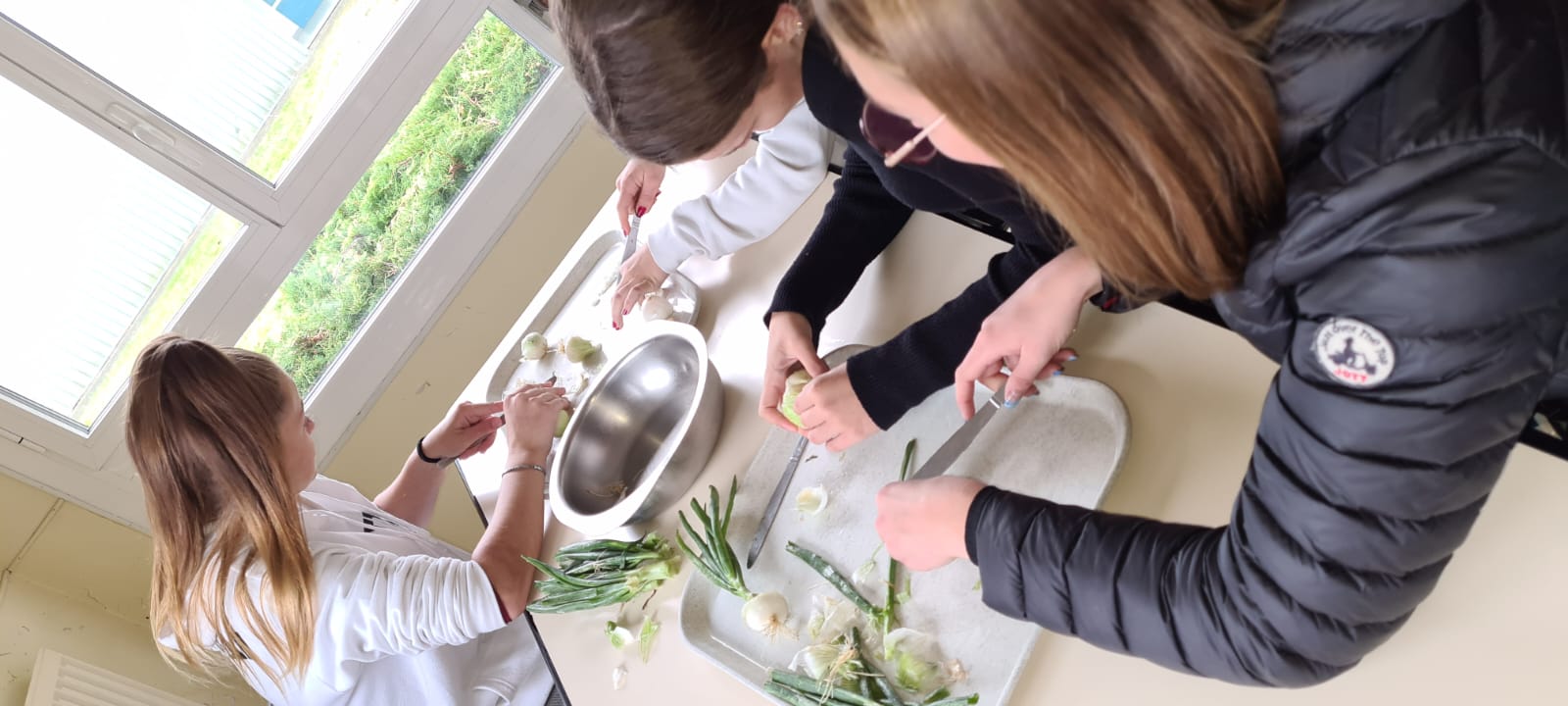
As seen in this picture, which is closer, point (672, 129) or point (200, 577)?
point (672, 129)

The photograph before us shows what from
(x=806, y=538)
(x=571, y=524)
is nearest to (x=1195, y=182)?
(x=806, y=538)

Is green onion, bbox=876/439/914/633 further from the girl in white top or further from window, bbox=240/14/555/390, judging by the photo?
window, bbox=240/14/555/390

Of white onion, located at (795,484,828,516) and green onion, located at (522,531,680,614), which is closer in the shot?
white onion, located at (795,484,828,516)

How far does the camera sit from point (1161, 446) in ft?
3.46

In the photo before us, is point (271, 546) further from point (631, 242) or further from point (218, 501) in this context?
point (631, 242)

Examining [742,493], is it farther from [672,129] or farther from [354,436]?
[354,436]

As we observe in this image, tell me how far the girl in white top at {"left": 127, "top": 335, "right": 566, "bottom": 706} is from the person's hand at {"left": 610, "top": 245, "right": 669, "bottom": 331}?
0.21 meters

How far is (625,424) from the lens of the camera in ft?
5.49

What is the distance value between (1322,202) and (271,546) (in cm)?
160

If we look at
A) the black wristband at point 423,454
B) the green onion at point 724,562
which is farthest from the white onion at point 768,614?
the black wristband at point 423,454

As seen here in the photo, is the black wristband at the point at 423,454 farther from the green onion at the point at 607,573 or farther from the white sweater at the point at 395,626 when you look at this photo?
the green onion at the point at 607,573

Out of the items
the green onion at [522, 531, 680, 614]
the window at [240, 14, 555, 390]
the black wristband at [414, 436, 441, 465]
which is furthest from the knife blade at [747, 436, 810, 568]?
the window at [240, 14, 555, 390]

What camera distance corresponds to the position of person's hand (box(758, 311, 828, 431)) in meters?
1.37

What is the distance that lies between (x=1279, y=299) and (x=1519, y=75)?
0.20m
